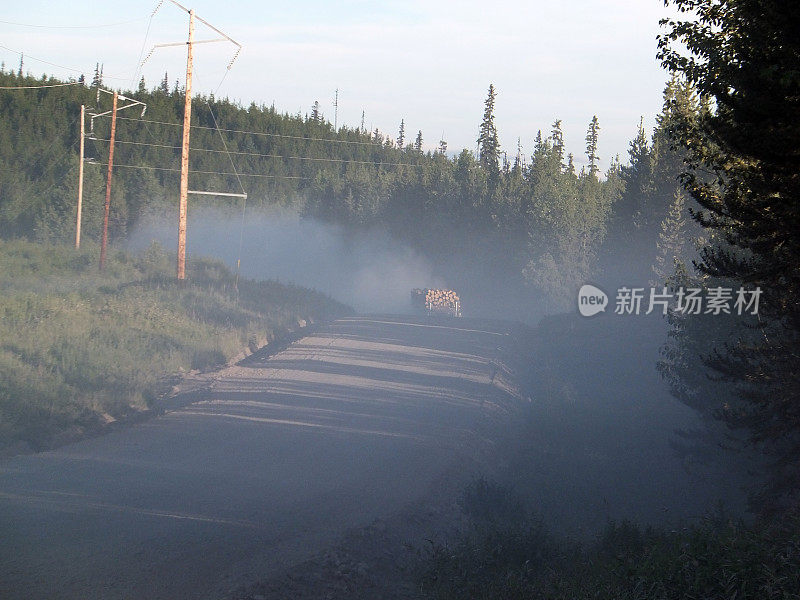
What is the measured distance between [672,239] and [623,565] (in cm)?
2858

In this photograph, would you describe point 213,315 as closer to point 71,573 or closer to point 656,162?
point 71,573

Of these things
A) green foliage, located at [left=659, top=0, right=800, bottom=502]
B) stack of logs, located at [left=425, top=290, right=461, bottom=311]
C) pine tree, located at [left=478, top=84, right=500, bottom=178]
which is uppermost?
pine tree, located at [left=478, top=84, right=500, bottom=178]

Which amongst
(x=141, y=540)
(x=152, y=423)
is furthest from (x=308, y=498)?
(x=152, y=423)

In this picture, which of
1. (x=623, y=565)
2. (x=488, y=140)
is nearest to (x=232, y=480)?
(x=623, y=565)

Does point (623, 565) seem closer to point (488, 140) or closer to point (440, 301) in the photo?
point (440, 301)

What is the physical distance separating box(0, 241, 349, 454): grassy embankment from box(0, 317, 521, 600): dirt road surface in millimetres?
1166

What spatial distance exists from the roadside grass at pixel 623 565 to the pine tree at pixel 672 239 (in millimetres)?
25770

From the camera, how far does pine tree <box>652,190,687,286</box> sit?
32.7 metres

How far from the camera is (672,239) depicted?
32.8 metres

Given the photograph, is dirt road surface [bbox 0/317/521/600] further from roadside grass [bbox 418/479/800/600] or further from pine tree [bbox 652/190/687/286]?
pine tree [bbox 652/190/687/286]

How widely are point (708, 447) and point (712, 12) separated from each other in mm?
10105

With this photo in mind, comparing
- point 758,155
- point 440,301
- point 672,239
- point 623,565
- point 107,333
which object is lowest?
point 623,565

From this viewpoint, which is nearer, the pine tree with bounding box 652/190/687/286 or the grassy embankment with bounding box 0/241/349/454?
the grassy embankment with bounding box 0/241/349/454

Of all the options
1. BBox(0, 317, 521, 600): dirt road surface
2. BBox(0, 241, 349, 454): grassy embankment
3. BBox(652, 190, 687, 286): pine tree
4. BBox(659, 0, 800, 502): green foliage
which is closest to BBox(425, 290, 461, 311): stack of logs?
BBox(0, 241, 349, 454): grassy embankment
